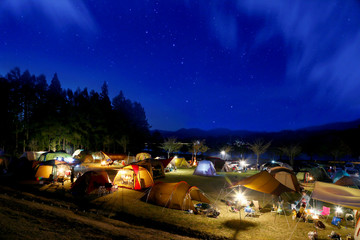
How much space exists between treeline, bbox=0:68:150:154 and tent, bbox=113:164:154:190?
28.1 m

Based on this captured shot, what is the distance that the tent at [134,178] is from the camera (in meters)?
14.0

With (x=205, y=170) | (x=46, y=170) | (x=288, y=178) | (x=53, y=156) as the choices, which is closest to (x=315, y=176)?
(x=288, y=178)

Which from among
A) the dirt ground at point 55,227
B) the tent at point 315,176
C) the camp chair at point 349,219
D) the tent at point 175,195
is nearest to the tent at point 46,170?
the dirt ground at point 55,227

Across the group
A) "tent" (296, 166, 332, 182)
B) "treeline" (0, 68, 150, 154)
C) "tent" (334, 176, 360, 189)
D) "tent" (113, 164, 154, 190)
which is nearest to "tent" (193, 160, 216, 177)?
"tent" (113, 164, 154, 190)

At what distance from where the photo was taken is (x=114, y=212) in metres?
9.49

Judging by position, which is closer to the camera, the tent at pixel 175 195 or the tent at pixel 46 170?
the tent at pixel 175 195

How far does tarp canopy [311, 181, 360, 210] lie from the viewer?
748cm

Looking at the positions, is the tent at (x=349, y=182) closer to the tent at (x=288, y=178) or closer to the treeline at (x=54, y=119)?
the tent at (x=288, y=178)

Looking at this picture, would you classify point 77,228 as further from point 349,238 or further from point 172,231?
point 349,238

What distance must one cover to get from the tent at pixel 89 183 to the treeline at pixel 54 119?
91.8 feet

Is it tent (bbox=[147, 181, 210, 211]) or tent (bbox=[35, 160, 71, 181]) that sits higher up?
tent (bbox=[35, 160, 71, 181])

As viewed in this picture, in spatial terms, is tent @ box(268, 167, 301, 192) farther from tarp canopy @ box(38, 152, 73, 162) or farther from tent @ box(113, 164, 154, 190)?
tarp canopy @ box(38, 152, 73, 162)

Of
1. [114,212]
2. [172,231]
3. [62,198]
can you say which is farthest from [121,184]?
[172,231]

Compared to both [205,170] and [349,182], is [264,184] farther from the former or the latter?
[205,170]
